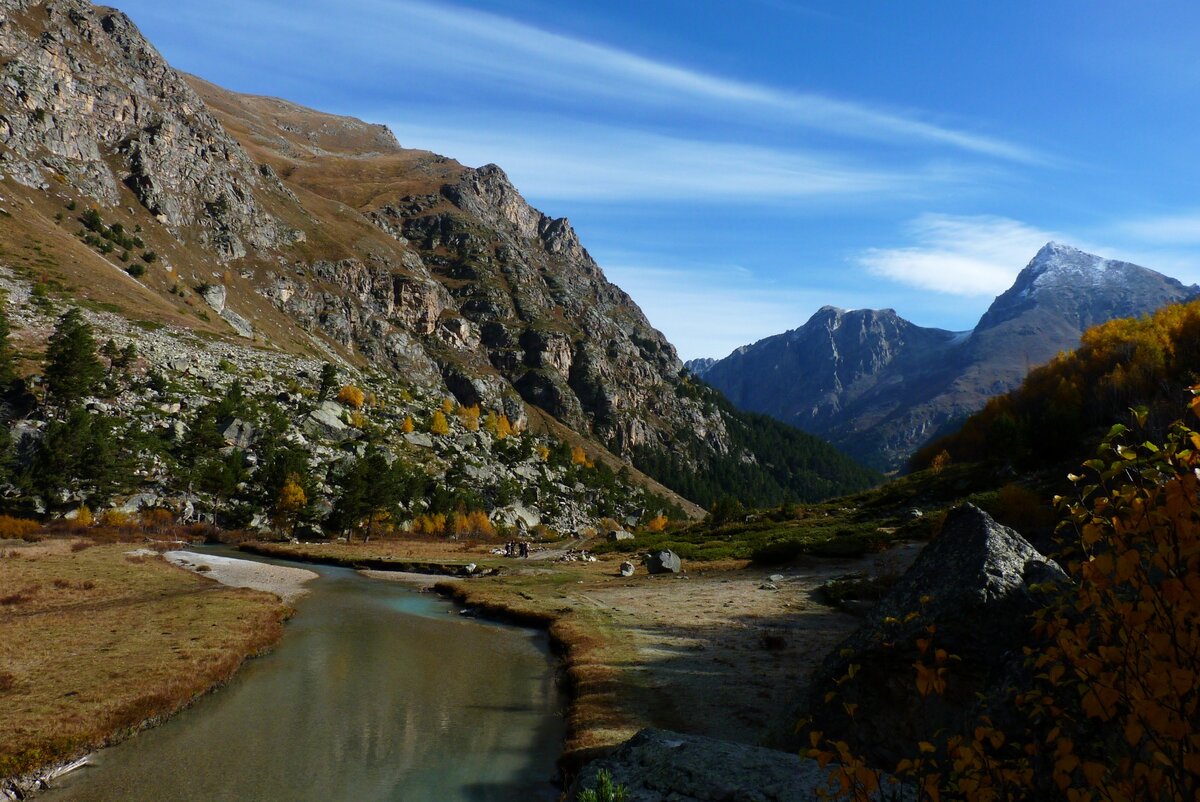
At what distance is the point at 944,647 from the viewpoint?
13.2 metres

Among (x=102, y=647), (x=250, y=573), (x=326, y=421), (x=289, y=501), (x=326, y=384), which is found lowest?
(x=250, y=573)

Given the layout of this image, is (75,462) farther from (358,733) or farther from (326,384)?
(358,733)

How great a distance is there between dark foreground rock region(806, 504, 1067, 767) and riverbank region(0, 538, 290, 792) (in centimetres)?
2026

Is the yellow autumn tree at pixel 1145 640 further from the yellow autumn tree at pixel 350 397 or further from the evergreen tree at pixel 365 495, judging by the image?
the yellow autumn tree at pixel 350 397

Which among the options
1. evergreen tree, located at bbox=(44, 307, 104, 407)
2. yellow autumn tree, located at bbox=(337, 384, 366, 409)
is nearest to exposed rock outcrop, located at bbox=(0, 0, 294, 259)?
yellow autumn tree, located at bbox=(337, 384, 366, 409)

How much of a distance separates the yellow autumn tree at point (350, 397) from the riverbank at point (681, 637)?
84.3 meters

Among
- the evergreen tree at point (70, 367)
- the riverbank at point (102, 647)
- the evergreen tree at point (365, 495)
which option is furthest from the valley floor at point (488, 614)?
the evergreen tree at point (70, 367)

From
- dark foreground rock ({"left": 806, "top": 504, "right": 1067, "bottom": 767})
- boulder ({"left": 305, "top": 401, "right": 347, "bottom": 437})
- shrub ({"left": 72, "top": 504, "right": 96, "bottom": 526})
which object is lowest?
shrub ({"left": 72, "top": 504, "right": 96, "bottom": 526})

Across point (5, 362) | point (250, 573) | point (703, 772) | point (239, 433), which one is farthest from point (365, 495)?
point (703, 772)

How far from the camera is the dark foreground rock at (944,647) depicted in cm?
1298

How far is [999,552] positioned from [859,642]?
13.0ft

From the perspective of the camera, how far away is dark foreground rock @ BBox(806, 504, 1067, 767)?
12984 millimetres

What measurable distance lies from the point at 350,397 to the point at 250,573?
84.3 m

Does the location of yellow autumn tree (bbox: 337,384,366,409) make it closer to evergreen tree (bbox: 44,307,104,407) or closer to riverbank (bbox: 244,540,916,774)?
evergreen tree (bbox: 44,307,104,407)
